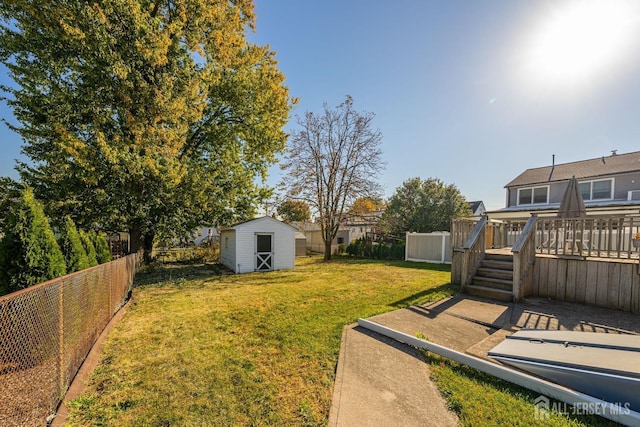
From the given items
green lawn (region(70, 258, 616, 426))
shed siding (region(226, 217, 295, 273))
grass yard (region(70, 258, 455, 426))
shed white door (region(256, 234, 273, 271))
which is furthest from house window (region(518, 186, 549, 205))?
shed white door (region(256, 234, 273, 271))

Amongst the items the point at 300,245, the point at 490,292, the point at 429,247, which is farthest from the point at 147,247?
the point at 429,247

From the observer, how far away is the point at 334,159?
57.5 feet

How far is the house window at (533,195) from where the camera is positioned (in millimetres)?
17031

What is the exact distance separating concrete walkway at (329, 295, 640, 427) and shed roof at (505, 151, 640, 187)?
603 inches

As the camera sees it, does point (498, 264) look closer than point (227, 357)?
No

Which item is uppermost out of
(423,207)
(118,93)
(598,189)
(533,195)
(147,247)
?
(118,93)

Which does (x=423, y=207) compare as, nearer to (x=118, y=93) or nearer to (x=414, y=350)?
(x=414, y=350)

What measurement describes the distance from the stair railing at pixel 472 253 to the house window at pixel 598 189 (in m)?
13.3

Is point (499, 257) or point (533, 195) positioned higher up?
point (533, 195)

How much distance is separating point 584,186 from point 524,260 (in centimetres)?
1483

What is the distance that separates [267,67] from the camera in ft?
44.9

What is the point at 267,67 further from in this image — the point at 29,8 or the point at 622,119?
the point at 622,119

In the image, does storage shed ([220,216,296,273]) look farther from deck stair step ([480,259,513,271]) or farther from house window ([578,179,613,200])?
house window ([578,179,613,200])

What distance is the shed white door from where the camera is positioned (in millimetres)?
12477
